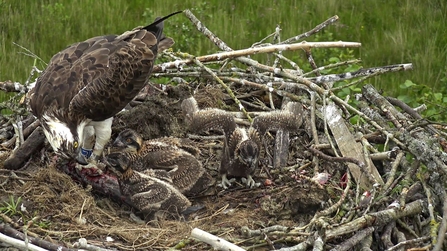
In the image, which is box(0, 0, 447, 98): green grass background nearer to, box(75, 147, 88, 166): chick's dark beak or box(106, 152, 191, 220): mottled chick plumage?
box(75, 147, 88, 166): chick's dark beak

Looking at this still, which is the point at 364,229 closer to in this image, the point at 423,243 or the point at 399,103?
the point at 423,243

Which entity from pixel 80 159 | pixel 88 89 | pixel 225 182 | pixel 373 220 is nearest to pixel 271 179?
pixel 225 182

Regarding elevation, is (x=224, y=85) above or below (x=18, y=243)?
above

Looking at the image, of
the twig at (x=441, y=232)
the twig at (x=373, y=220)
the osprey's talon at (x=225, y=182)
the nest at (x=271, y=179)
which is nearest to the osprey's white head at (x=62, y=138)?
the nest at (x=271, y=179)

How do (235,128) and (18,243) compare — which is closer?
(18,243)

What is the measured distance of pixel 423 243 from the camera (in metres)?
6.32

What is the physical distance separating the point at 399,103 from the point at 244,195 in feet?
5.03

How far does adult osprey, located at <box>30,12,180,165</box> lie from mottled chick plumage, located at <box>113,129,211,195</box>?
34 cm

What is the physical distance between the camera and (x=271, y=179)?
750 centimetres

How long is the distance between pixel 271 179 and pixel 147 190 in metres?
1.05

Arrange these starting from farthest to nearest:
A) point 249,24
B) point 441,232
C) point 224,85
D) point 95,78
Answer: point 249,24 < point 224,85 < point 95,78 < point 441,232

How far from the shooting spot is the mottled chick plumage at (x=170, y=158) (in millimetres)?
7250

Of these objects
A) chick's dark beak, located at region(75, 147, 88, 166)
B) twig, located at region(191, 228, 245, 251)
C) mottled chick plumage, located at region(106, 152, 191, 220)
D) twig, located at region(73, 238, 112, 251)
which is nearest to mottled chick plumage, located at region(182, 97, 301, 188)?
mottled chick plumage, located at region(106, 152, 191, 220)

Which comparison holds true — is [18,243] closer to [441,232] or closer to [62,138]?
[62,138]
